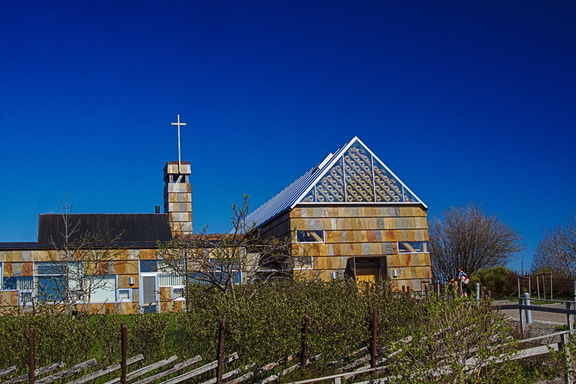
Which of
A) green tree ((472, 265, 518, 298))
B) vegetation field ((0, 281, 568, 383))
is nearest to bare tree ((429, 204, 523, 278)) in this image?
green tree ((472, 265, 518, 298))

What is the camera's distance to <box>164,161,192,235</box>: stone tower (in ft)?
108

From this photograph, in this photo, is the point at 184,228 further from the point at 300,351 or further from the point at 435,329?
the point at 435,329

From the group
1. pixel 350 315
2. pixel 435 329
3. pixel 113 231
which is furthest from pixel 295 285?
pixel 113 231

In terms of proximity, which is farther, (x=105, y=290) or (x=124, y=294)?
(x=124, y=294)

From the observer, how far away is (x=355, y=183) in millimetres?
29375

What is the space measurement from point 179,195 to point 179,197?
10 cm

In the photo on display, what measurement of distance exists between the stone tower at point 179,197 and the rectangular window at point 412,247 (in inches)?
395

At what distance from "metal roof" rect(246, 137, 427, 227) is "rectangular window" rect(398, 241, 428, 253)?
5.67 ft

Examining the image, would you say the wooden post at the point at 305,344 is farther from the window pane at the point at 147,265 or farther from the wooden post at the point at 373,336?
the window pane at the point at 147,265

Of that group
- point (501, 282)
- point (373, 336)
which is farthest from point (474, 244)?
point (373, 336)

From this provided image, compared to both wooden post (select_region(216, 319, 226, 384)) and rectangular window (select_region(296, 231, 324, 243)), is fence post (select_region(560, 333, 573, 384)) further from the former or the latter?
rectangular window (select_region(296, 231, 324, 243))

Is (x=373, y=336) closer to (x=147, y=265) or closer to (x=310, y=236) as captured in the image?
(x=310, y=236)

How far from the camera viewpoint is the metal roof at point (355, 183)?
1138 inches

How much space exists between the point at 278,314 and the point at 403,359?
2.63m
